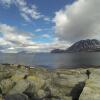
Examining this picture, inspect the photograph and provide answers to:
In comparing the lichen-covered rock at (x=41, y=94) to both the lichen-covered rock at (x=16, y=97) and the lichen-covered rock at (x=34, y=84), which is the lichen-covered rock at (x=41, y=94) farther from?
the lichen-covered rock at (x=16, y=97)

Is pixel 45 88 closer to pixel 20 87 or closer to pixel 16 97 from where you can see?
pixel 20 87

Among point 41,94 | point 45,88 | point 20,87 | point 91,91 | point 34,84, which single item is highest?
point 34,84

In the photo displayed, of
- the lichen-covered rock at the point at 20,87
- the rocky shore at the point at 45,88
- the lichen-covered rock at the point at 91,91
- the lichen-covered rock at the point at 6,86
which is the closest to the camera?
the lichen-covered rock at the point at 91,91

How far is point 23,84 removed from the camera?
23031 mm

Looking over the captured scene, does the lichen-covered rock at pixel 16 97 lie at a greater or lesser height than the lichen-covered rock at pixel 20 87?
lesser

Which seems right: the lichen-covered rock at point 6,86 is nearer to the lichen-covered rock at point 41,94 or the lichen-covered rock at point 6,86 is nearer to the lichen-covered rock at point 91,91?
the lichen-covered rock at point 41,94

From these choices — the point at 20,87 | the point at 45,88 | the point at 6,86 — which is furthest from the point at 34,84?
the point at 6,86

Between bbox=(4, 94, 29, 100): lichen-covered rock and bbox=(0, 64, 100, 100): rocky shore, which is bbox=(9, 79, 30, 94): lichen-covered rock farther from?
bbox=(4, 94, 29, 100): lichen-covered rock

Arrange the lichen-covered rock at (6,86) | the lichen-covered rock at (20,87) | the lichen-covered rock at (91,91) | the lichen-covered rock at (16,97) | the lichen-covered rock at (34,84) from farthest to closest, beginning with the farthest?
the lichen-covered rock at (6,86)
the lichen-covered rock at (34,84)
the lichen-covered rock at (20,87)
the lichen-covered rock at (16,97)
the lichen-covered rock at (91,91)

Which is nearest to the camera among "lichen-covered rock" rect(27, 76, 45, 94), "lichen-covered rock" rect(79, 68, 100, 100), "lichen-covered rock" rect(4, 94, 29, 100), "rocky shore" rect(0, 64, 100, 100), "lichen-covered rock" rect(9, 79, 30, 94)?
"lichen-covered rock" rect(79, 68, 100, 100)

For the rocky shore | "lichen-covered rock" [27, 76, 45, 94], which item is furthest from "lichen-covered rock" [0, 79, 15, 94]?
"lichen-covered rock" [27, 76, 45, 94]

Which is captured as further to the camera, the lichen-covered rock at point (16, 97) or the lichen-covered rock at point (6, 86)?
the lichen-covered rock at point (6, 86)

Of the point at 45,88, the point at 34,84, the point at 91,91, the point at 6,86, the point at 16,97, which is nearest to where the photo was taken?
the point at 91,91

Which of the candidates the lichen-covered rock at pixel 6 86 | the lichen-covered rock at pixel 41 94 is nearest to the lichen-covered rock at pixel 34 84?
the lichen-covered rock at pixel 41 94
